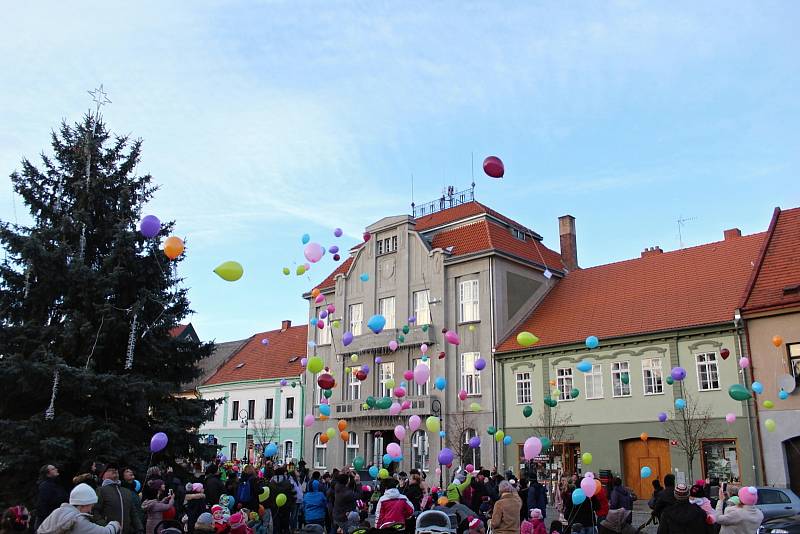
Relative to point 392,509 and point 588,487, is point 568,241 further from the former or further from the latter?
point 392,509

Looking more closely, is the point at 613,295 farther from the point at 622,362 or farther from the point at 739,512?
the point at 739,512

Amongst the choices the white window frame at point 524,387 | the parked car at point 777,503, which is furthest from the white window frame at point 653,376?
the parked car at point 777,503

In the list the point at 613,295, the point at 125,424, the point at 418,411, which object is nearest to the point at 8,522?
the point at 125,424

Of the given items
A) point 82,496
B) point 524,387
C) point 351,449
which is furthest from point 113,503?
point 351,449

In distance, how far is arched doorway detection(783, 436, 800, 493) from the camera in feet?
77.0

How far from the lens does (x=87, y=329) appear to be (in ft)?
55.4

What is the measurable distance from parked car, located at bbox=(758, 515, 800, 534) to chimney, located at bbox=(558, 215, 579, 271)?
25469mm

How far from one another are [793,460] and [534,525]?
18.0 meters

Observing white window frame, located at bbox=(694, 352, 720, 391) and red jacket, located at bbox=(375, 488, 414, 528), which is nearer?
red jacket, located at bbox=(375, 488, 414, 528)

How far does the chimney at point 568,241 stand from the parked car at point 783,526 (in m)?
25.5

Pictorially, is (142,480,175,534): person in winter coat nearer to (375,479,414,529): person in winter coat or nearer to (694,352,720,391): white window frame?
(375,479,414,529): person in winter coat

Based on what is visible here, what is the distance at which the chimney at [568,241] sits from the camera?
39031 mm

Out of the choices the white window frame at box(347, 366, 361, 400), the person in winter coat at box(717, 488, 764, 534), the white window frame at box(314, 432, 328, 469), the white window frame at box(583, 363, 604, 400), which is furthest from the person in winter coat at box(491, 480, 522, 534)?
the white window frame at box(314, 432, 328, 469)

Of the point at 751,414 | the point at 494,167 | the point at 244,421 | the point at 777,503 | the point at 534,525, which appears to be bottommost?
the point at 777,503
